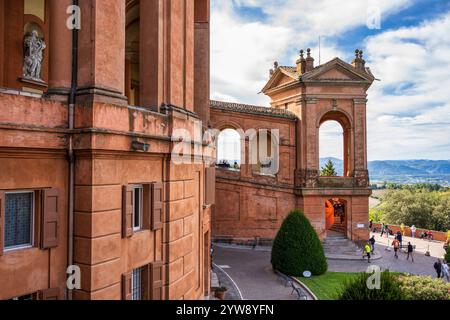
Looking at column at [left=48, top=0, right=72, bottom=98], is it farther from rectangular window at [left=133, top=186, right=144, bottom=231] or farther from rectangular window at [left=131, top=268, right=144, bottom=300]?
rectangular window at [left=131, top=268, right=144, bottom=300]

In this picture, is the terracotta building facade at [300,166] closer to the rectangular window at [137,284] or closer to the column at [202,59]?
the column at [202,59]

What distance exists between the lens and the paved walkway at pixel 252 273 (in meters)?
18.2

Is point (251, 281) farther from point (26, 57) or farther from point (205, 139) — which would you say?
point (26, 57)

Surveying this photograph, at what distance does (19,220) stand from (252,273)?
1725cm

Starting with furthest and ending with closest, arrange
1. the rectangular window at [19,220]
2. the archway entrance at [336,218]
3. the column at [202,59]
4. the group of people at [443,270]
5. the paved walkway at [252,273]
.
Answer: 1. the archway entrance at [336,218]
2. the group of people at [443,270]
3. the paved walkway at [252,273]
4. the column at [202,59]
5. the rectangular window at [19,220]

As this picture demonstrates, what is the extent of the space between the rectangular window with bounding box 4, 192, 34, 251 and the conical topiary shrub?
55.1ft

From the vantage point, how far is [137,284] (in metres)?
8.98

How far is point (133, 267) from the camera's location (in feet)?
27.7

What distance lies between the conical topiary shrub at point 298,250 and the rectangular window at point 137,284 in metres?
13.8

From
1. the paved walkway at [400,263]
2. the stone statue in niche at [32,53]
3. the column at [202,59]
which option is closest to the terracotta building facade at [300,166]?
the paved walkway at [400,263]

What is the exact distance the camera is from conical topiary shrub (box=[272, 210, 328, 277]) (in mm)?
21183

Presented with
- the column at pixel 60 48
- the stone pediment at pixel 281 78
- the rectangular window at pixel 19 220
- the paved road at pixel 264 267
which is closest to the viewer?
the rectangular window at pixel 19 220

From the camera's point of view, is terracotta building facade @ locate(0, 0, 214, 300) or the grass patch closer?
terracotta building facade @ locate(0, 0, 214, 300)

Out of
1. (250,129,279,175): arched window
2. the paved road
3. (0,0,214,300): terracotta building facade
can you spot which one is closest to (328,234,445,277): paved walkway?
the paved road
